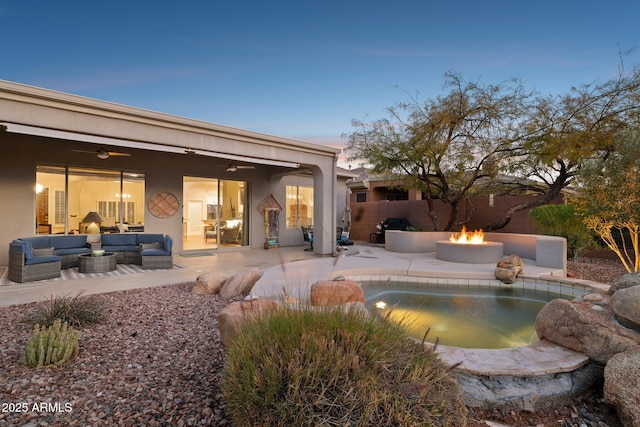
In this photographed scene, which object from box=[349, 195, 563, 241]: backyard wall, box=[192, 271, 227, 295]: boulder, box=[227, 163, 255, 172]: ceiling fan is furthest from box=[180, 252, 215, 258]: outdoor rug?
box=[349, 195, 563, 241]: backyard wall

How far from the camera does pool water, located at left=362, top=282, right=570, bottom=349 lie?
13.9 ft

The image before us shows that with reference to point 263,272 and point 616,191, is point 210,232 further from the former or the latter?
point 616,191

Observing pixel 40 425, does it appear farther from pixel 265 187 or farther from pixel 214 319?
pixel 265 187

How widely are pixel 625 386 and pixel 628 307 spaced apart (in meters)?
1.08

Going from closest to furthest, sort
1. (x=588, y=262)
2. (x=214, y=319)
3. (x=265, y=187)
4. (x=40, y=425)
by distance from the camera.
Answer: (x=40, y=425) < (x=214, y=319) < (x=588, y=262) < (x=265, y=187)

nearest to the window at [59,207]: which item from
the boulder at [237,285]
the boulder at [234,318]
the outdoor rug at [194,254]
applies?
the outdoor rug at [194,254]

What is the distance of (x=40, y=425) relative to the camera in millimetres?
2150

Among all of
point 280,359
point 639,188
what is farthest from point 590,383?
point 639,188

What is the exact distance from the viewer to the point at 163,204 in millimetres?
10461

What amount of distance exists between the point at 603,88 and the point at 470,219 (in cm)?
567

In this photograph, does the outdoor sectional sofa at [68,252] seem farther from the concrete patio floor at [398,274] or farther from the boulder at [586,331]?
the boulder at [586,331]

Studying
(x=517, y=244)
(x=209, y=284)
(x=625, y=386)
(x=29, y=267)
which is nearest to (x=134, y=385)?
(x=209, y=284)

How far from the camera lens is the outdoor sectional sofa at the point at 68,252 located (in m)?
6.33

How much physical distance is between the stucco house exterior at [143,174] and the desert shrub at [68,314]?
134 inches
